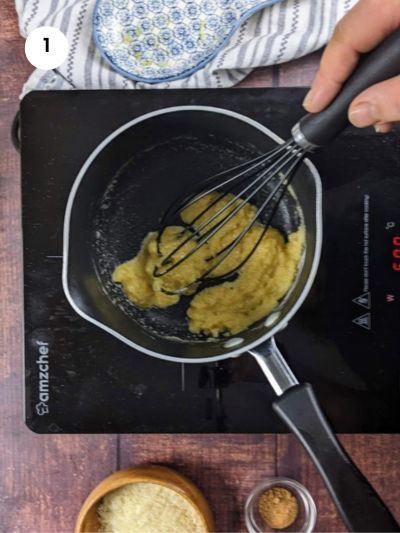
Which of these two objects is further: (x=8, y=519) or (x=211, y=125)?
(x=8, y=519)

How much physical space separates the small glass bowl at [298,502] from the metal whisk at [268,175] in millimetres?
219

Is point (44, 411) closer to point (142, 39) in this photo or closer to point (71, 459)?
point (71, 459)

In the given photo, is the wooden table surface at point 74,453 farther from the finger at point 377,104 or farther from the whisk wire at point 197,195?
the finger at point 377,104

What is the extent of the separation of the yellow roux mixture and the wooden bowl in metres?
0.15

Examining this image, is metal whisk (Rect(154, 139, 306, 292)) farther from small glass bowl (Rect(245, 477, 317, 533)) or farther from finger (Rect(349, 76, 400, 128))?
small glass bowl (Rect(245, 477, 317, 533))

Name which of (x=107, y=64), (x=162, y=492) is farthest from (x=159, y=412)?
(x=107, y=64)

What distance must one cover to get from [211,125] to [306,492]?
1.20 ft

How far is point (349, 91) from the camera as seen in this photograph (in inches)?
17.4

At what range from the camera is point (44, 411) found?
25.1 inches

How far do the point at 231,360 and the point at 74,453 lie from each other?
7.9 inches

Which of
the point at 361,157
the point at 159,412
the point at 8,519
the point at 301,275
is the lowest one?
the point at 8,519

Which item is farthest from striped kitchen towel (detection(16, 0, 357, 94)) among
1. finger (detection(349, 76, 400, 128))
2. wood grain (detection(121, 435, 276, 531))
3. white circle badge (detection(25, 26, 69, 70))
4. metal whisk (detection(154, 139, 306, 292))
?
wood grain (detection(121, 435, 276, 531))

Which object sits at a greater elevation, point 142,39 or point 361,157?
point 142,39

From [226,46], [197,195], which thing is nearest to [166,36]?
[226,46]
